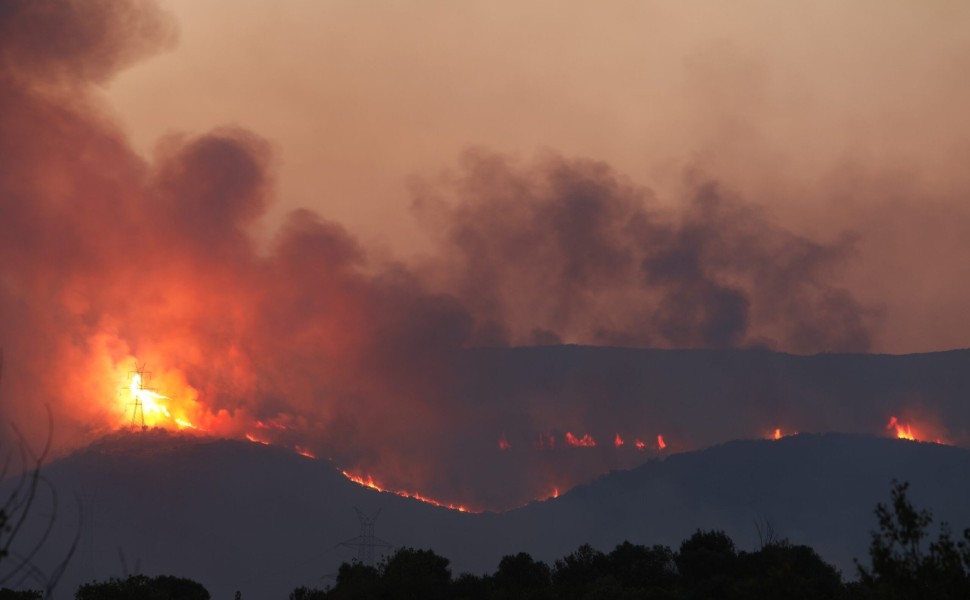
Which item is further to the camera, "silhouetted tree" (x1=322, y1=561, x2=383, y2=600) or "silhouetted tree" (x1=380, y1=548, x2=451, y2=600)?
"silhouetted tree" (x1=380, y1=548, x2=451, y2=600)

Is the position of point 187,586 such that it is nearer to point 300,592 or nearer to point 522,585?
point 300,592

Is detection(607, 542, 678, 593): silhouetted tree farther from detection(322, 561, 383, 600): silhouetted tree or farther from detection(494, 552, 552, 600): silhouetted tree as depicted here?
detection(322, 561, 383, 600): silhouetted tree

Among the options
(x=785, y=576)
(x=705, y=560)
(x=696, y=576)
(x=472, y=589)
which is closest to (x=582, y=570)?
(x=696, y=576)

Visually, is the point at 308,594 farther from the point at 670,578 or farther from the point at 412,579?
the point at 670,578

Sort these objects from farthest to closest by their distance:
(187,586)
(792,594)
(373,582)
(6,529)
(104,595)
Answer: (187,586), (373,582), (104,595), (792,594), (6,529)

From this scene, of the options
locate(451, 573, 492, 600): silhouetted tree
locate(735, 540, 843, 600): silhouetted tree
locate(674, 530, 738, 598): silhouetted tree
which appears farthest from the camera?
locate(674, 530, 738, 598): silhouetted tree

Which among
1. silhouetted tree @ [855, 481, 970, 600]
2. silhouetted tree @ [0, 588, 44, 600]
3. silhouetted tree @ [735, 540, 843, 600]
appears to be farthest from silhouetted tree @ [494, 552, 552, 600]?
silhouetted tree @ [855, 481, 970, 600]

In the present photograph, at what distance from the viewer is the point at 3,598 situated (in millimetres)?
105188

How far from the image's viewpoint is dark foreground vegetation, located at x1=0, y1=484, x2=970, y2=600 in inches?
1522

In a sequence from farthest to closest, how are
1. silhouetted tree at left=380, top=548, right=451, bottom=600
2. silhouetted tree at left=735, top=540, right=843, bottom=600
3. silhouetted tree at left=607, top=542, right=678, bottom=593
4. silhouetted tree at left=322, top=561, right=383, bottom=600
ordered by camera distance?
silhouetted tree at left=607, top=542, right=678, bottom=593
silhouetted tree at left=380, top=548, right=451, bottom=600
silhouetted tree at left=322, top=561, right=383, bottom=600
silhouetted tree at left=735, top=540, right=843, bottom=600

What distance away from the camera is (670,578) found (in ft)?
432

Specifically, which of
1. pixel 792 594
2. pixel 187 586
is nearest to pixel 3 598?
pixel 187 586

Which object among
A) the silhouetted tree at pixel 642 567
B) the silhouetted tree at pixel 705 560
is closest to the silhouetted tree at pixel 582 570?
the silhouetted tree at pixel 642 567

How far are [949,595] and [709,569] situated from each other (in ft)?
317
